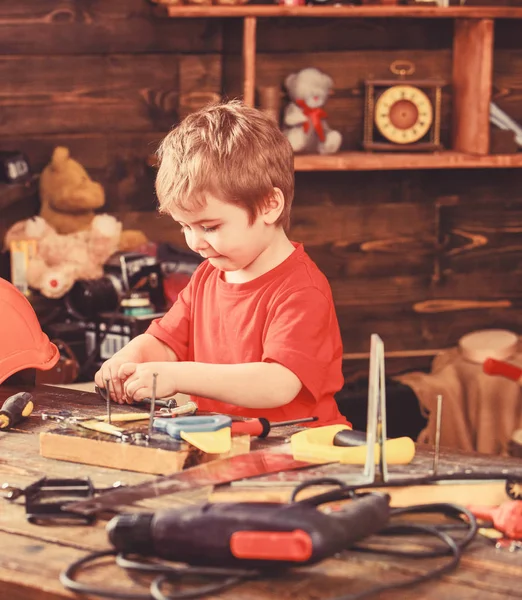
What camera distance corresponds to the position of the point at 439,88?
3.38 m

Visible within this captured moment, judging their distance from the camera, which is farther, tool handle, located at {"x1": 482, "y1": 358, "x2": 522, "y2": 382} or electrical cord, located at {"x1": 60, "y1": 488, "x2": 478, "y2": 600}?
tool handle, located at {"x1": 482, "y1": 358, "x2": 522, "y2": 382}

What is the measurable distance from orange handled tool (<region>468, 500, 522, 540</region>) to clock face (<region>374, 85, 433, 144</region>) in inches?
93.6


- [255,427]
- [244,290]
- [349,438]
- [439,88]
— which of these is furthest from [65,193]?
[349,438]

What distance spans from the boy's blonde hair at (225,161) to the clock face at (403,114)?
64.8 inches

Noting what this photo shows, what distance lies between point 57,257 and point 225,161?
5.10 ft

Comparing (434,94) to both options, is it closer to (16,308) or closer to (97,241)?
(97,241)

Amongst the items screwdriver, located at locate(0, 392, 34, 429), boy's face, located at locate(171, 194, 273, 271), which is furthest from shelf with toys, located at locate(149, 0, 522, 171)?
screwdriver, located at locate(0, 392, 34, 429)

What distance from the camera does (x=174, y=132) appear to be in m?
1.74

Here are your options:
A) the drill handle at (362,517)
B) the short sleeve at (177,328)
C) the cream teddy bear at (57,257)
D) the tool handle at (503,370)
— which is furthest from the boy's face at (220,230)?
the cream teddy bear at (57,257)

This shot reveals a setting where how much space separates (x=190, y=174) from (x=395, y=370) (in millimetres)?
2175

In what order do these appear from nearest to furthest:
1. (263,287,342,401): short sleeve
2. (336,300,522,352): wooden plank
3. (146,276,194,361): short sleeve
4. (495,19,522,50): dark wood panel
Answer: (263,287,342,401): short sleeve
(146,276,194,361): short sleeve
(495,19,522,50): dark wood panel
(336,300,522,352): wooden plank

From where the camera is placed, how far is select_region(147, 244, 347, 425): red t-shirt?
1.66 metres

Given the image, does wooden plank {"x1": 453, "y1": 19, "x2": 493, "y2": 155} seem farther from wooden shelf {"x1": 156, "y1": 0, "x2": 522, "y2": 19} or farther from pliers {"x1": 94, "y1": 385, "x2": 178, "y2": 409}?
pliers {"x1": 94, "y1": 385, "x2": 178, "y2": 409}

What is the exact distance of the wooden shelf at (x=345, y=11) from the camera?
120 inches
